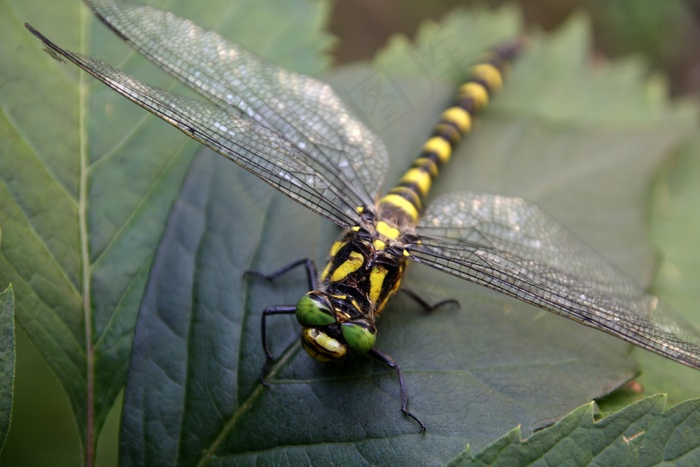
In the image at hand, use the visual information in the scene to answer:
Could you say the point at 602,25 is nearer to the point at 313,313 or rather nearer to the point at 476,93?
the point at 476,93

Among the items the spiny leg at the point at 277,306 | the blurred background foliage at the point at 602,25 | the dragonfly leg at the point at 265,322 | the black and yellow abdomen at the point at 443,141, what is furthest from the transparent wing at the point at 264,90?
the blurred background foliage at the point at 602,25

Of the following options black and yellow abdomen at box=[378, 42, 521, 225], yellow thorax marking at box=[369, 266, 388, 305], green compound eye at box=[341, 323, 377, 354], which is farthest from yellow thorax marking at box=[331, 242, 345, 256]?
green compound eye at box=[341, 323, 377, 354]

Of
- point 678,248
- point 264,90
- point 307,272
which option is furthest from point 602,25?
point 307,272

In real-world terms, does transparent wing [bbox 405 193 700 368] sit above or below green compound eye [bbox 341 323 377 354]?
above

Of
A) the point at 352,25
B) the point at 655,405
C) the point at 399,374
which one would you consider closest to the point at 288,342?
the point at 399,374

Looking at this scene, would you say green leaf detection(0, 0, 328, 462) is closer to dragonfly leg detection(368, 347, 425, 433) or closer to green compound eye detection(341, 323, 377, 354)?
green compound eye detection(341, 323, 377, 354)

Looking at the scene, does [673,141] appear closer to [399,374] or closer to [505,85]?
[505,85]

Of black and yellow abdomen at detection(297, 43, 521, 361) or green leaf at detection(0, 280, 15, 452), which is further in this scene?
black and yellow abdomen at detection(297, 43, 521, 361)

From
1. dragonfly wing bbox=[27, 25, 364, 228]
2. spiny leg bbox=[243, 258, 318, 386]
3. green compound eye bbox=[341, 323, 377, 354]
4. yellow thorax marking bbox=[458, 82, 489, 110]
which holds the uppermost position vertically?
yellow thorax marking bbox=[458, 82, 489, 110]
